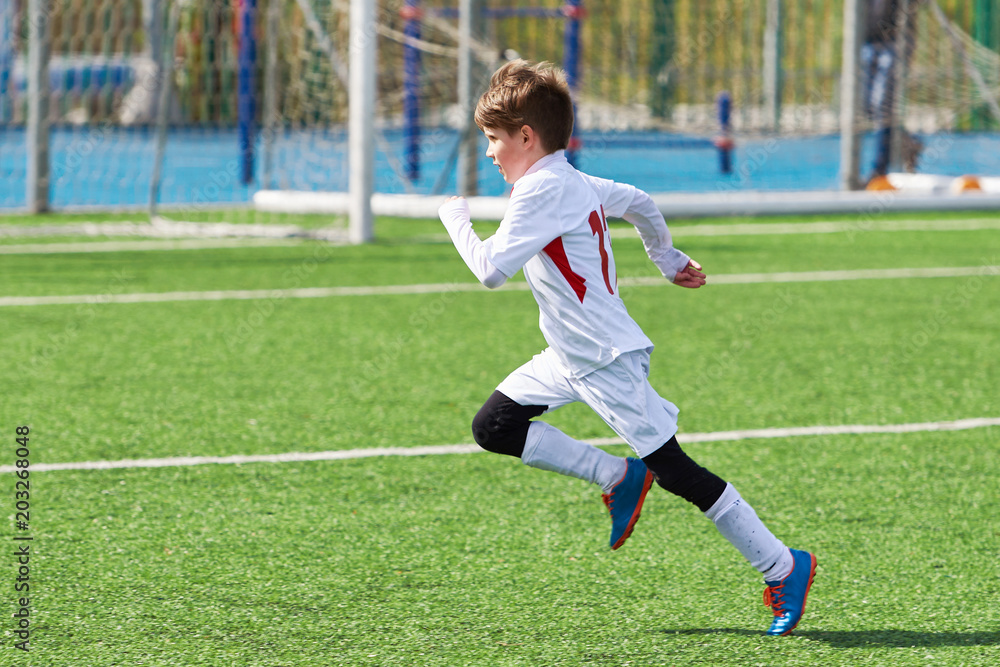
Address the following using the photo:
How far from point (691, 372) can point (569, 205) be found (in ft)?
10.0

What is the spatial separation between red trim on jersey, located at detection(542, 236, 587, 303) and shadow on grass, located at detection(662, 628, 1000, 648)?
81cm

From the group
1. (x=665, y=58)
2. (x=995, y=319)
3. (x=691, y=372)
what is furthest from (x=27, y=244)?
(x=665, y=58)

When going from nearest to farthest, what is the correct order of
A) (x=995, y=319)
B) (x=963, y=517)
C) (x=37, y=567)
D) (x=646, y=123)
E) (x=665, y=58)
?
1. (x=37, y=567)
2. (x=963, y=517)
3. (x=995, y=319)
4. (x=646, y=123)
5. (x=665, y=58)

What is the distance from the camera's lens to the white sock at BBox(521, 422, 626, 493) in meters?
3.06

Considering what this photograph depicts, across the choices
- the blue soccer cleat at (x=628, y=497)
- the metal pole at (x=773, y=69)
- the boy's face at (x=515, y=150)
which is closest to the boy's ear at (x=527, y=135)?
the boy's face at (x=515, y=150)

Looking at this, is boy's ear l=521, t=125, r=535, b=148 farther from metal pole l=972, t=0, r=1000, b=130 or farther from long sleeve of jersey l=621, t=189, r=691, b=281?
metal pole l=972, t=0, r=1000, b=130

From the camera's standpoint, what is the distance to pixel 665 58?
58.3ft

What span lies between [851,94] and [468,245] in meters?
10.9

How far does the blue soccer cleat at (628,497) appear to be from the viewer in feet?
10.1

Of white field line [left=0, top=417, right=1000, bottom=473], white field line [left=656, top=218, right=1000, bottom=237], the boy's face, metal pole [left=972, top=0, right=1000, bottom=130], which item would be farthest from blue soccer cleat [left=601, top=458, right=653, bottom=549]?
metal pole [left=972, top=0, right=1000, bottom=130]

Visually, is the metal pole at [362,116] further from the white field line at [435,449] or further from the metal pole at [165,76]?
the white field line at [435,449]

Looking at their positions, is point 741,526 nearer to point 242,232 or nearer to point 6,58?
point 242,232

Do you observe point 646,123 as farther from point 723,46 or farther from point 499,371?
point 499,371

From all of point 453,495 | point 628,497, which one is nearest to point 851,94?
point 453,495
